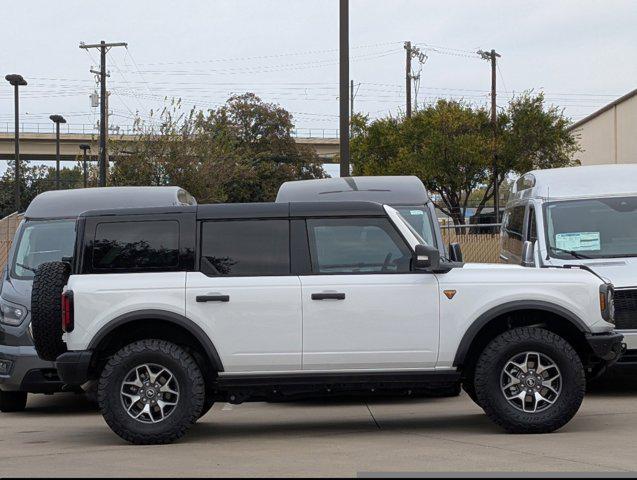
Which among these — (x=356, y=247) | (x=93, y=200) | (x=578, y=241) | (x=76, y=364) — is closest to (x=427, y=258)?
(x=356, y=247)

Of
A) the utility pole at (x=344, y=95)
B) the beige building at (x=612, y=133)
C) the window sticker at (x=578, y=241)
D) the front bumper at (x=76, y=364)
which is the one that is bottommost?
the front bumper at (x=76, y=364)

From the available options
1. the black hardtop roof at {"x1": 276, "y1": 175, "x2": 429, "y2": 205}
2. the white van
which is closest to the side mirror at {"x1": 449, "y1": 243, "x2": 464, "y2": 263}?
the white van

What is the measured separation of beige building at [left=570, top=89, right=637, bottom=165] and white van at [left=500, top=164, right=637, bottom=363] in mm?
33327

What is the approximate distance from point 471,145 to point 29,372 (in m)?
38.1

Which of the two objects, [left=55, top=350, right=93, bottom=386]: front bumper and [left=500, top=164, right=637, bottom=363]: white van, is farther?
[left=500, top=164, right=637, bottom=363]: white van

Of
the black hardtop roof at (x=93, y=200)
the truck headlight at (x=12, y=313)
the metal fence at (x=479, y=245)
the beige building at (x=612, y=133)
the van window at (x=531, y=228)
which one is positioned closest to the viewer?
the truck headlight at (x=12, y=313)

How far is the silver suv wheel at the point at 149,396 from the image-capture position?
896 centimetres

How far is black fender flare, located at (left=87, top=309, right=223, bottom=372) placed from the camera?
8969 mm

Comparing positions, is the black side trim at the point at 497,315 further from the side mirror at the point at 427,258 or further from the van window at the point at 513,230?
the van window at the point at 513,230

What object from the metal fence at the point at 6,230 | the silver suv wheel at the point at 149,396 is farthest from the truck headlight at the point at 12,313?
the metal fence at the point at 6,230

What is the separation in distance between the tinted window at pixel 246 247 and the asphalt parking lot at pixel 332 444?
4.75 ft

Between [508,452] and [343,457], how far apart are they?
1222 millimetres

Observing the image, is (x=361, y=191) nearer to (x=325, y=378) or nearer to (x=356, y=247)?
(x=356, y=247)

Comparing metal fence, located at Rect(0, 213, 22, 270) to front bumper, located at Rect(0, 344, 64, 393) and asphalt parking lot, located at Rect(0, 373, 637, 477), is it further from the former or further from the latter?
front bumper, located at Rect(0, 344, 64, 393)
